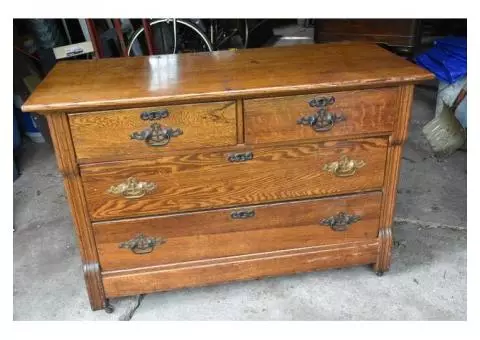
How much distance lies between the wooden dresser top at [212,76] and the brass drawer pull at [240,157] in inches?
8.9

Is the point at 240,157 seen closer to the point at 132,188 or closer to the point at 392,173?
the point at 132,188

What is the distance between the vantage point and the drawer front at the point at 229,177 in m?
1.53

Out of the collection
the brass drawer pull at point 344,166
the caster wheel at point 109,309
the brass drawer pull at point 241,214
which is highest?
the brass drawer pull at point 344,166

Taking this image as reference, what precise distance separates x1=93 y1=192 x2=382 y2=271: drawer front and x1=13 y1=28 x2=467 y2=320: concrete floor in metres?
0.23

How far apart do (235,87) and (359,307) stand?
104cm

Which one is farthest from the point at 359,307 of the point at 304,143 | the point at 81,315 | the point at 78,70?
the point at 78,70

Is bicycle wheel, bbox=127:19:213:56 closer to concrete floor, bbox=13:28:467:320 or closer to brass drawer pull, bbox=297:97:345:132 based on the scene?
concrete floor, bbox=13:28:467:320

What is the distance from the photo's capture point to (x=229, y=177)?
1.59 metres

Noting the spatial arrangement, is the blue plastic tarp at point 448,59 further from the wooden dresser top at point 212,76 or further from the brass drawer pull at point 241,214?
the brass drawer pull at point 241,214

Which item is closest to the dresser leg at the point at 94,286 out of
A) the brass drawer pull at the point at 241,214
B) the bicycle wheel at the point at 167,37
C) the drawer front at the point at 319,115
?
the brass drawer pull at the point at 241,214

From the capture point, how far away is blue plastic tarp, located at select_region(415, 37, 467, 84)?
3059mm

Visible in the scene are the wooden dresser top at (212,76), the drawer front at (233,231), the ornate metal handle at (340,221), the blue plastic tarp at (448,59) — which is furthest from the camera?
the blue plastic tarp at (448,59)

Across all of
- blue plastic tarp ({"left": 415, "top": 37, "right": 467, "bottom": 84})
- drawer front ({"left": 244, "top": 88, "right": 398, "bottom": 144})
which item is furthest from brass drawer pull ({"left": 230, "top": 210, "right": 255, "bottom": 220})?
blue plastic tarp ({"left": 415, "top": 37, "right": 467, "bottom": 84})

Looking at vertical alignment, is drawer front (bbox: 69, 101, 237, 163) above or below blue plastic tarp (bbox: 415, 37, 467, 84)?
above
